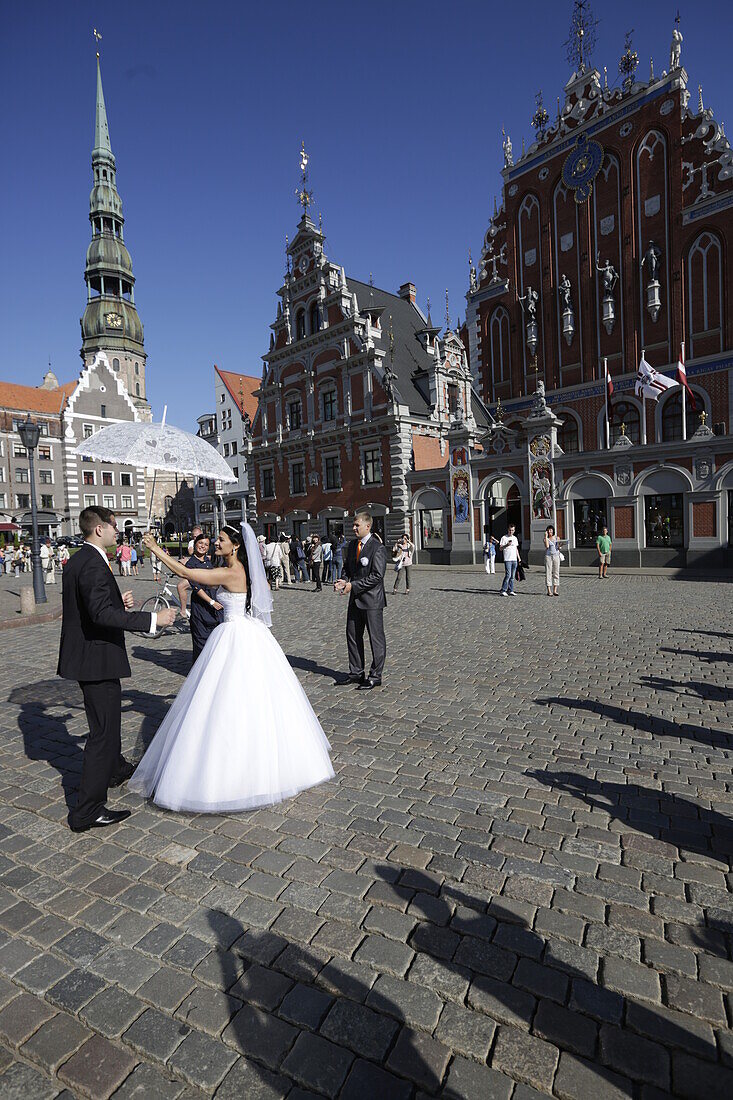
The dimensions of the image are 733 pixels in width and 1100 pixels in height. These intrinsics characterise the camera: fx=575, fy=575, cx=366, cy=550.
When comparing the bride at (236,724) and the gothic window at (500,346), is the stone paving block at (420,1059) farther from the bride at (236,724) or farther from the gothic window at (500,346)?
the gothic window at (500,346)

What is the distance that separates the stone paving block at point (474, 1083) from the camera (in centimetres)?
193

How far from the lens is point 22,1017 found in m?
2.28

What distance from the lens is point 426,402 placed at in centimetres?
3209

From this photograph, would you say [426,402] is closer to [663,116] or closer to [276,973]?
[663,116]

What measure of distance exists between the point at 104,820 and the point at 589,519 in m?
22.8

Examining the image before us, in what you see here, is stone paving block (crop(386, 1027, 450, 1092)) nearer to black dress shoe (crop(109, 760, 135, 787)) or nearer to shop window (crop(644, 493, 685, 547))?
black dress shoe (crop(109, 760, 135, 787))

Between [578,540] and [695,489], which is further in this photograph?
[578,540]

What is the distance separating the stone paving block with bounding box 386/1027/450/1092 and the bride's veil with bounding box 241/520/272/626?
263 cm

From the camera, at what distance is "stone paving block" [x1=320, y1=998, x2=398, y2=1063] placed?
2096 millimetres

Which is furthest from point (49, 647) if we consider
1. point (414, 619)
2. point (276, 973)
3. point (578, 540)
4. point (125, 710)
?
point (578, 540)

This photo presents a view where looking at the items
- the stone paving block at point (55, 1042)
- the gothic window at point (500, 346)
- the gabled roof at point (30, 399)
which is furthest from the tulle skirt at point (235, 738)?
the gabled roof at point (30, 399)

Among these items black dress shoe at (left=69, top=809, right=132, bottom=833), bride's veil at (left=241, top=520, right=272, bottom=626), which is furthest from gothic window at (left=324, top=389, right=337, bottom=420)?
black dress shoe at (left=69, top=809, right=132, bottom=833)

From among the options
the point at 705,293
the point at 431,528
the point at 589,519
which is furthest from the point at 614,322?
the point at 431,528

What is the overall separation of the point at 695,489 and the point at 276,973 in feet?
73.1
